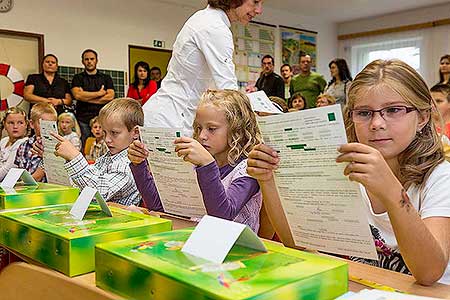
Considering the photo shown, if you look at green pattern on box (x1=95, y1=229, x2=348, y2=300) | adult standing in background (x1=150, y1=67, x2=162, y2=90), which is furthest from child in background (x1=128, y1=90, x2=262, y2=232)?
adult standing in background (x1=150, y1=67, x2=162, y2=90)

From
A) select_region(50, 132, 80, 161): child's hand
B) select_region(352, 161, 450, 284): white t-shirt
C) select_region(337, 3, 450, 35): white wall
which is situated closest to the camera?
select_region(352, 161, 450, 284): white t-shirt

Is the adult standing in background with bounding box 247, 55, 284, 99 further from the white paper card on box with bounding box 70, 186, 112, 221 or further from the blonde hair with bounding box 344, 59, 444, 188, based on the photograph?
the white paper card on box with bounding box 70, 186, 112, 221

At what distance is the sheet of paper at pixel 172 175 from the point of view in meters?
1.27

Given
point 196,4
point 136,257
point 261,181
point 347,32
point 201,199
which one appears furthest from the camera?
point 347,32

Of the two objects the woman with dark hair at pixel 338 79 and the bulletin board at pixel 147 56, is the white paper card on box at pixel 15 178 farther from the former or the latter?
the woman with dark hair at pixel 338 79

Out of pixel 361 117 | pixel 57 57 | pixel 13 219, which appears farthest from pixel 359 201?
pixel 57 57

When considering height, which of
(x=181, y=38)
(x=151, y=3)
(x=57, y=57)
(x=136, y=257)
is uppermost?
(x=151, y=3)

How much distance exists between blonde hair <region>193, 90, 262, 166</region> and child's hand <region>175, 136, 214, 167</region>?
35 centimetres

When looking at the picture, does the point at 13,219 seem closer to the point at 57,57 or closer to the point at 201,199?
the point at 201,199

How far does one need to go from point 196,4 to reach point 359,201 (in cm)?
686

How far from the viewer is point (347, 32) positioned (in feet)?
31.0

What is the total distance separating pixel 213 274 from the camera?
0.64 metres

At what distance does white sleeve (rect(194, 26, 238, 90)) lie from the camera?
2.03m

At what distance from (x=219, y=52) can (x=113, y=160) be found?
60 centimetres
